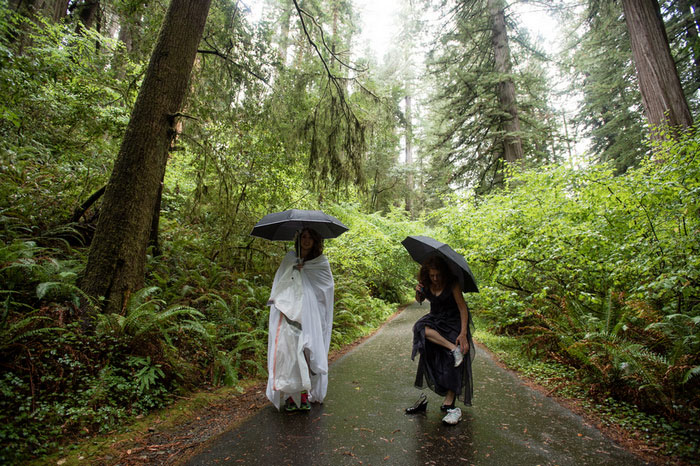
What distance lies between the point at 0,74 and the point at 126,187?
228 cm

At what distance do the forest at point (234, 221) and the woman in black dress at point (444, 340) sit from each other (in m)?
1.63

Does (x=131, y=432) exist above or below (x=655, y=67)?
below

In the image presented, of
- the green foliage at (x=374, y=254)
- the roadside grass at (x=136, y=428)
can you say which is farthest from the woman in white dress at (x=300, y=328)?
the green foliage at (x=374, y=254)

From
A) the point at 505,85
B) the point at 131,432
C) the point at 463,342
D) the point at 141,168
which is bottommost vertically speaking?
the point at 131,432

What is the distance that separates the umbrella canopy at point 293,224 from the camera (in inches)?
155

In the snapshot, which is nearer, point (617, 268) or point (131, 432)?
point (131, 432)

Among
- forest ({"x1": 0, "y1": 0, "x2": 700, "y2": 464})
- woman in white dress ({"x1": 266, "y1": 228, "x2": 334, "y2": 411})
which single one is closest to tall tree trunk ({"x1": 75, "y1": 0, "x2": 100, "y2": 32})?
forest ({"x1": 0, "y1": 0, "x2": 700, "y2": 464})

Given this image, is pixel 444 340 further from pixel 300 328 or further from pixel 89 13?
pixel 89 13

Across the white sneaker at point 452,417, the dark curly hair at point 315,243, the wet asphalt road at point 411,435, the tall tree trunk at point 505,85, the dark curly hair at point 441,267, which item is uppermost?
the tall tree trunk at point 505,85

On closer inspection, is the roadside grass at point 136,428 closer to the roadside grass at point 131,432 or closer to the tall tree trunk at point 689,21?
the roadside grass at point 131,432

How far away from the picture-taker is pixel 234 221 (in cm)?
621

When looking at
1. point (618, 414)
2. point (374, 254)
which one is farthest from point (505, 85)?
point (618, 414)

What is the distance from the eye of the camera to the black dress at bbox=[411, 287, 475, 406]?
3.58 m

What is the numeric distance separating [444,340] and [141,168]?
453 cm
